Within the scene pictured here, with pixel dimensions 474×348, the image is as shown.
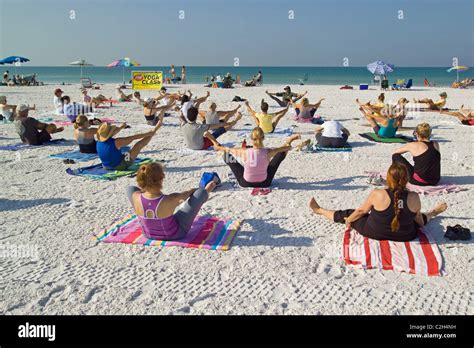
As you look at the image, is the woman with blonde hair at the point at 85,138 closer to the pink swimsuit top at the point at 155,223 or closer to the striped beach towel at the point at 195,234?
the striped beach towel at the point at 195,234

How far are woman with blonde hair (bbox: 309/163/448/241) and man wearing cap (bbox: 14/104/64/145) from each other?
7.99m

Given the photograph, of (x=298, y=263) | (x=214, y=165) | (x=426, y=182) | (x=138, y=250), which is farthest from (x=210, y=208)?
(x=426, y=182)

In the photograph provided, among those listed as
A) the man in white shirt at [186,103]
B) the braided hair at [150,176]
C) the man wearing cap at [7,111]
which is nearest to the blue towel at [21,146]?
the man in white shirt at [186,103]

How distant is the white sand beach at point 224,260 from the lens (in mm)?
3529

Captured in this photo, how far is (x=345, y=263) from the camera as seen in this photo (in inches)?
166

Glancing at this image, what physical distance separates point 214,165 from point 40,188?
313cm

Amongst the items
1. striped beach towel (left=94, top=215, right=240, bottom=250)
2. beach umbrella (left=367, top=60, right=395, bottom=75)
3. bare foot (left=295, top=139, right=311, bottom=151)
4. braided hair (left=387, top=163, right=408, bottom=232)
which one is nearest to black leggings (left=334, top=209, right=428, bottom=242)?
braided hair (left=387, top=163, right=408, bottom=232)

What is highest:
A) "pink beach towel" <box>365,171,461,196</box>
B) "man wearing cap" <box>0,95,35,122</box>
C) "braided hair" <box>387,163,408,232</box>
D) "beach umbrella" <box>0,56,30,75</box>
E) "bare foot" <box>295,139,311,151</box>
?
"beach umbrella" <box>0,56,30,75</box>

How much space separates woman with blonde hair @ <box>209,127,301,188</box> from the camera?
20.3ft

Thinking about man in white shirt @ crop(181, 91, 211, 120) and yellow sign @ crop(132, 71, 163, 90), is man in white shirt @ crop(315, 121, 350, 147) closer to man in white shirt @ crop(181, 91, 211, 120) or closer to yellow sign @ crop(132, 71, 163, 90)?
man in white shirt @ crop(181, 91, 211, 120)
